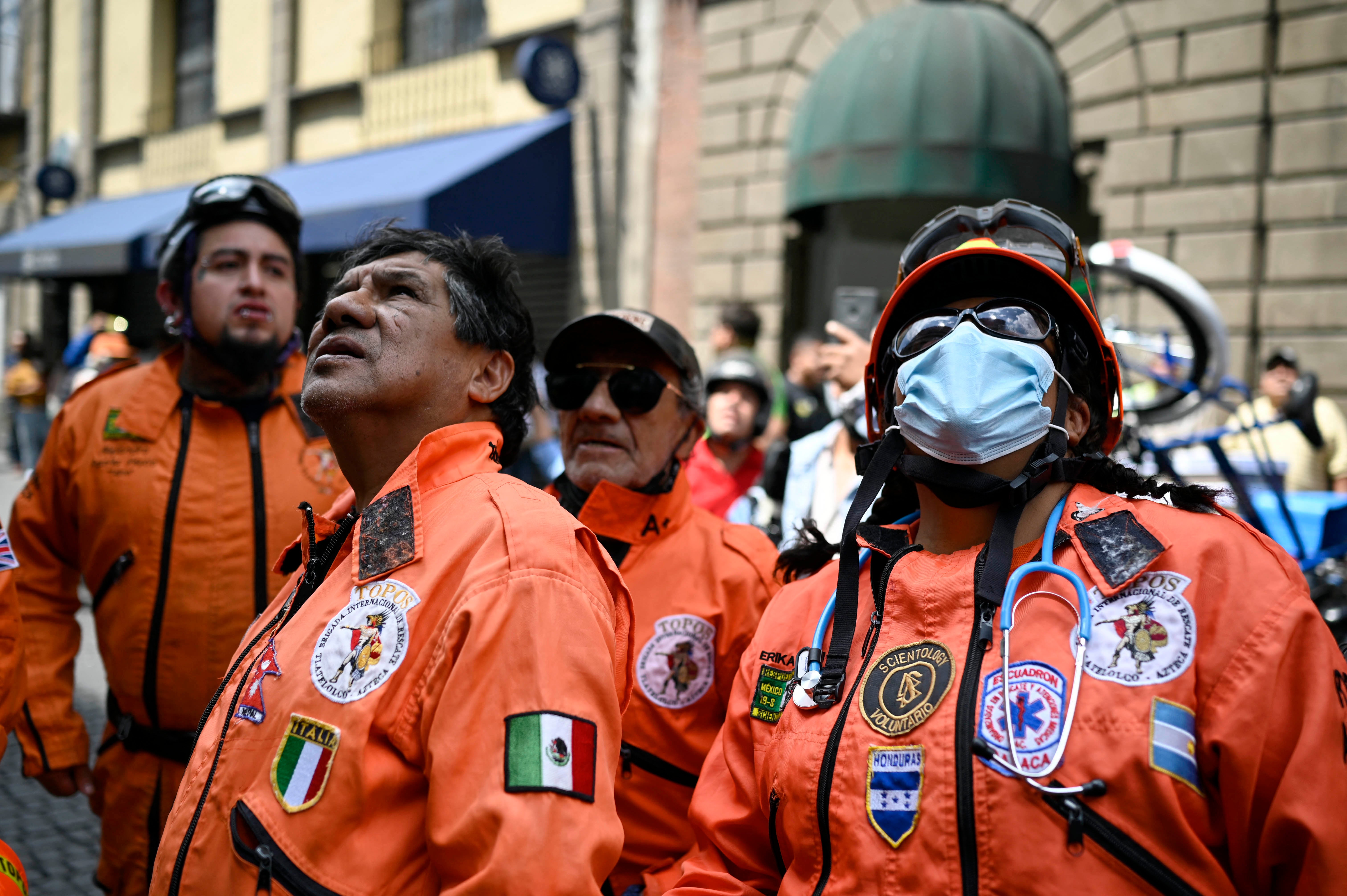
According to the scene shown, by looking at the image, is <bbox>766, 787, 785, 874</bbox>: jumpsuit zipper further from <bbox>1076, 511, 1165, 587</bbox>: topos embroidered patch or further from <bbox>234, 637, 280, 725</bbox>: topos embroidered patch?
<bbox>234, 637, 280, 725</bbox>: topos embroidered patch

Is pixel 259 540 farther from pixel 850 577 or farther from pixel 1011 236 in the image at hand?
pixel 1011 236

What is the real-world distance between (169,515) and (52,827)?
274cm

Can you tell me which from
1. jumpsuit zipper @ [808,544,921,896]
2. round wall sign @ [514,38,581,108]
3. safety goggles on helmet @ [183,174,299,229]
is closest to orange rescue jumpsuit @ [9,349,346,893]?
safety goggles on helmet @ [183,174,299,229]

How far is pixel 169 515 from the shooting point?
2768 millimetres

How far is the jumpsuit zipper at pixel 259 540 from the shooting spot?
2.78 m

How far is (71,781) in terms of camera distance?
2803mm

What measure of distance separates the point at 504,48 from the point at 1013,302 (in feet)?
35.3

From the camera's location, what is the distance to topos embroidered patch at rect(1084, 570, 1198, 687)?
60.3 inches

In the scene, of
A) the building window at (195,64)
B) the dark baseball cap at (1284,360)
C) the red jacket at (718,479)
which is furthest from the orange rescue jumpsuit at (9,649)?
the building window at (195,64)

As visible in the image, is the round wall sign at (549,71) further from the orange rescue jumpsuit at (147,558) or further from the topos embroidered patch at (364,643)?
the topos embroidered patch at (364,643)

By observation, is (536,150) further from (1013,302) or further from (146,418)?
(1013,302)

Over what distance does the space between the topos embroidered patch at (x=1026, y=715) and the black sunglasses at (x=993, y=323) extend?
58cm

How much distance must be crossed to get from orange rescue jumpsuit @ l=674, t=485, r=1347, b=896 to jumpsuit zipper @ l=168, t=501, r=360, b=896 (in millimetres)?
770

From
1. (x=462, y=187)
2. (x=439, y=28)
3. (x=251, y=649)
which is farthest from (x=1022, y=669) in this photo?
(x=439, y=28)
